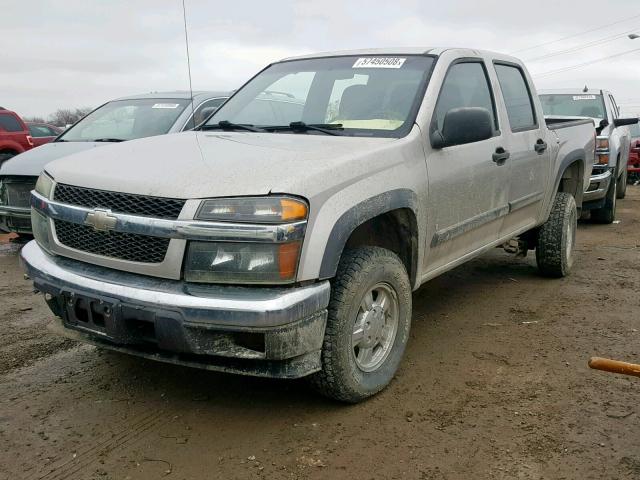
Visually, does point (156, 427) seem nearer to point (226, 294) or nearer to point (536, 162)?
point (226, 294)

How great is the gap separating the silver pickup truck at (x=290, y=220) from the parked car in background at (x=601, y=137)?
4705 mm

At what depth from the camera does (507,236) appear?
491cm

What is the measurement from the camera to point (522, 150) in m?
4.78

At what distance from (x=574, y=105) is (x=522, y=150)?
6.07m

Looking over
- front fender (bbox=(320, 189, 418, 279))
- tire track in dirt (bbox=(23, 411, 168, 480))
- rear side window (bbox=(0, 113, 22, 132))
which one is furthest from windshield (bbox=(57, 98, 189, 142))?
rear side window (bbox=(0, 113, 22, 132))

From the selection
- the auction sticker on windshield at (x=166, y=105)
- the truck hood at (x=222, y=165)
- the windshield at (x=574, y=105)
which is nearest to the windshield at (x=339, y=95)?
the truck hood at (x=222, y=165)

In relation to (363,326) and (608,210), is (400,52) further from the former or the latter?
(608,210)

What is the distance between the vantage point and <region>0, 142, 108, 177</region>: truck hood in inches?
255

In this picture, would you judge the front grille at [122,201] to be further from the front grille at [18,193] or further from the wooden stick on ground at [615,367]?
the front grille at [18,193]

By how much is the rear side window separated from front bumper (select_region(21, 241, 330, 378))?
1198 centimetres

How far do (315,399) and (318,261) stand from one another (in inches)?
36.1

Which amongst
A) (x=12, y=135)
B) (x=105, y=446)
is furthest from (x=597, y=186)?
(x=12, y=135)

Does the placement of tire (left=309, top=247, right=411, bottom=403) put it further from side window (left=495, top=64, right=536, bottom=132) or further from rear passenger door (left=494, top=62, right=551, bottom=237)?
side window (left=495, top=64, right=536, bottom=132)

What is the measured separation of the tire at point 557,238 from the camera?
18.5 ft
